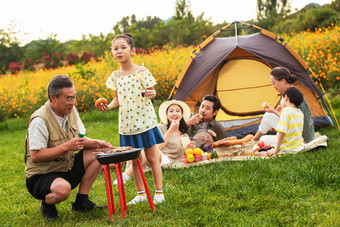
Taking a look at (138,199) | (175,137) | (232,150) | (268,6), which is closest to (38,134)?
(138,199)

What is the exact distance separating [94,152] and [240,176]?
4.70ft

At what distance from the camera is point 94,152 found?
9.86ft

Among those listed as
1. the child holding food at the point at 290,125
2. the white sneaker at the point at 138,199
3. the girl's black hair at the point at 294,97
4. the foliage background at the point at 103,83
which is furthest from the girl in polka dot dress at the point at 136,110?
the foliage background at the point at 103,83

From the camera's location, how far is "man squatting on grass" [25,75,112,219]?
2648 mm

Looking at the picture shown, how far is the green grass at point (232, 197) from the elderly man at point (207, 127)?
76 cm

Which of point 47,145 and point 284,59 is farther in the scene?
point 284,59

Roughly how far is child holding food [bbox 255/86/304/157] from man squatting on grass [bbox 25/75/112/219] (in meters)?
2.12

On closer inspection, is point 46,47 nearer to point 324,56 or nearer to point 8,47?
point 8,47

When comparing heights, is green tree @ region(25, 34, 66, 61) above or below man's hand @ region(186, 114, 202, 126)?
above

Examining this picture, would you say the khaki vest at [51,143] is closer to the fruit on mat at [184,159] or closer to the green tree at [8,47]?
the fruit on mat at [184,159]

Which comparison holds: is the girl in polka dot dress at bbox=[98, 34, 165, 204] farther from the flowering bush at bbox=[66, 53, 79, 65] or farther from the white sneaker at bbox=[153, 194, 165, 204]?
the flowering bush at bbox=[66, 53, 79, 65]

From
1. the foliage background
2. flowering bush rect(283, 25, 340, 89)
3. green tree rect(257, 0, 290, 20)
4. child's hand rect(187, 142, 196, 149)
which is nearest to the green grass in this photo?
child's hand rect(187, 142, 196, 149)

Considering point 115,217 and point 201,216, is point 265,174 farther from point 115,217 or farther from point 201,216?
point 115,217

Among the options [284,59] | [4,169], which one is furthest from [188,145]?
[4,169]
